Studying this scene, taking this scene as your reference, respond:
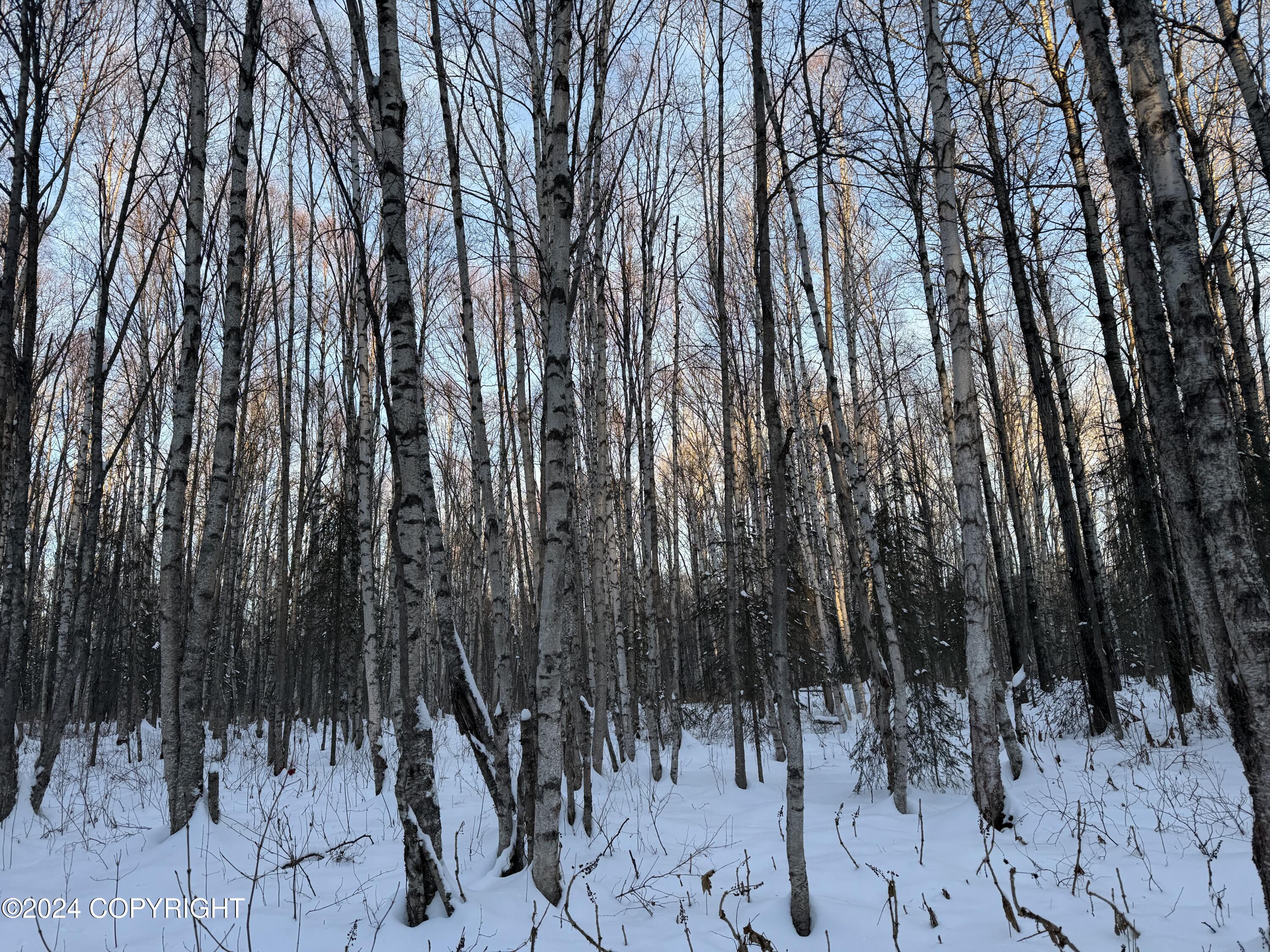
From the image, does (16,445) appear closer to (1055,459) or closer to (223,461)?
(223,461)

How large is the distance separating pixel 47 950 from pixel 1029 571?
11830mm

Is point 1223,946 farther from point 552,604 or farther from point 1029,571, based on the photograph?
point 1029,571

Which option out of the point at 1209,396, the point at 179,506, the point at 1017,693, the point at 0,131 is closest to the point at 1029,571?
the point at 1017,693

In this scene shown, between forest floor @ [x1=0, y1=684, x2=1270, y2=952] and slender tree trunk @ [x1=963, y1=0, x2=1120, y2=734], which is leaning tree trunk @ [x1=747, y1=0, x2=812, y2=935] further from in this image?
slender tree trunk @ [x1=963, y1=0, x2=1120, y2=734]

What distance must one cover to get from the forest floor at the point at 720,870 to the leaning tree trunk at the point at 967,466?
1.46 ft

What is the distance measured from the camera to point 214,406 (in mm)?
15156

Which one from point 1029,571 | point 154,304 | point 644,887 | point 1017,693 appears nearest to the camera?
point 644,887

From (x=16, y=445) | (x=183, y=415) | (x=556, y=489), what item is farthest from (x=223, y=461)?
(x=556, y=489)

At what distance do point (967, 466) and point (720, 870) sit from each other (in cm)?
340

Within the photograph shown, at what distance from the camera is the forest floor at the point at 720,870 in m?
3.15

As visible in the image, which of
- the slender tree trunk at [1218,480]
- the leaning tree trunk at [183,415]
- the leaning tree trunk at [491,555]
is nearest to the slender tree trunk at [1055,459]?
the slender tree trunk at [1218,480]

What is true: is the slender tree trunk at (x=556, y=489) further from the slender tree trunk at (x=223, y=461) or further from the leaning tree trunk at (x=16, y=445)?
the leaning tree trunk at (x=16, y=445)

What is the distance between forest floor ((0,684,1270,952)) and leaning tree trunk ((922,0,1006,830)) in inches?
17.5

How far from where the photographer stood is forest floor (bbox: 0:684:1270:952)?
3.15 m
